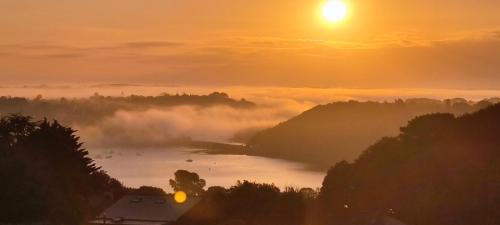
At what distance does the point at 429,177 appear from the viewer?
194 feet

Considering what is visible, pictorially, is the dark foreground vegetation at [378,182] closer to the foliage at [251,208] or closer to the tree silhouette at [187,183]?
the foliage at [251,208]

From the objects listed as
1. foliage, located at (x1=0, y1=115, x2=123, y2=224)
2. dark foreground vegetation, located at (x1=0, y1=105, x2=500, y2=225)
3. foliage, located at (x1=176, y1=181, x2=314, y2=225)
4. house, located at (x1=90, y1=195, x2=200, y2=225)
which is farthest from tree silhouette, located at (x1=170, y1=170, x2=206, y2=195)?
foliage, located at (x1=176, y1=181, x2=314, y2=225)

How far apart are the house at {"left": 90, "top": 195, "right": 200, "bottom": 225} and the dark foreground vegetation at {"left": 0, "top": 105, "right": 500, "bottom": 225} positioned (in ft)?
5.22

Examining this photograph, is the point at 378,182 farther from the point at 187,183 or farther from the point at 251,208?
the point at 187,183

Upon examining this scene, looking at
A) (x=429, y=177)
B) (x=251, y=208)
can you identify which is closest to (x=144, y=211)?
(x=251, y=208)

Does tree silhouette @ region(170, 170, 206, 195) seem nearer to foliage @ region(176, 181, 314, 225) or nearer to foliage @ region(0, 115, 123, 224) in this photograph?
foliage @ region(0, 115, 123, 224)

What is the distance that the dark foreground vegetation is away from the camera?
5244 centimetres

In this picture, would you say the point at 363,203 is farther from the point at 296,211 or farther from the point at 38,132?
the point at 38,132

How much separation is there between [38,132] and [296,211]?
22902mm

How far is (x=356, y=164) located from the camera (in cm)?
7088

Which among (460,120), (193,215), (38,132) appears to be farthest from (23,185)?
(460,120)

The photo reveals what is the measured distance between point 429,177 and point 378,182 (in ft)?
18.6

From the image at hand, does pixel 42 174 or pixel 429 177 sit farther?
pixel 429 177

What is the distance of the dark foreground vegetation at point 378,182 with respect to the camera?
52.4m
